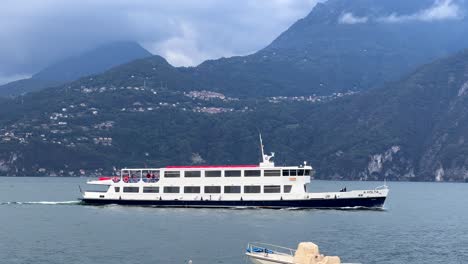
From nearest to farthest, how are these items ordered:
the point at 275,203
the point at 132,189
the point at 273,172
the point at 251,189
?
the point at 273,172 < the point at 275,203 < the point at 251,189 < the point at 132,189

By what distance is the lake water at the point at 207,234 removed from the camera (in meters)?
67.1

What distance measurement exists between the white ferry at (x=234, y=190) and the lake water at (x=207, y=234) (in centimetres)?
178

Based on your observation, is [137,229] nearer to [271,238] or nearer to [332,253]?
[271,238]

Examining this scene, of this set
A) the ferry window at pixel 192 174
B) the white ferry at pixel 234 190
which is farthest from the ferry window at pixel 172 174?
the ferry window at pixel 192 174

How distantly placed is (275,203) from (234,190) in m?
5.76

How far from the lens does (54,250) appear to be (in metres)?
69.3

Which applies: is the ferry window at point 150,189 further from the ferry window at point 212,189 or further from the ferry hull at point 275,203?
the ferry window at point 212,189

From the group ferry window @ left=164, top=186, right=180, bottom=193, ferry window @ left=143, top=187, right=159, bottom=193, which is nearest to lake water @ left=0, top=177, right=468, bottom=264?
ferry window @ left=164, top=186, right=180, bottom=193

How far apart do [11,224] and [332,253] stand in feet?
134

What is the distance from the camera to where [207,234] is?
8112 cm

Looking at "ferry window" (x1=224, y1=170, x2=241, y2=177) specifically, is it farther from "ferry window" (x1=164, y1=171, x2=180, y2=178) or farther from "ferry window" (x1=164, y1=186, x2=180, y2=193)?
"ferry window" (x1=164, y1=186, x2=180, y2=193)

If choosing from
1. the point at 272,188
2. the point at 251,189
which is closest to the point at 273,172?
the point at 272,188

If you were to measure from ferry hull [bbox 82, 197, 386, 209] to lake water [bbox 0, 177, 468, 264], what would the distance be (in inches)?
55.0

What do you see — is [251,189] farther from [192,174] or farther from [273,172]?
[192,174]
